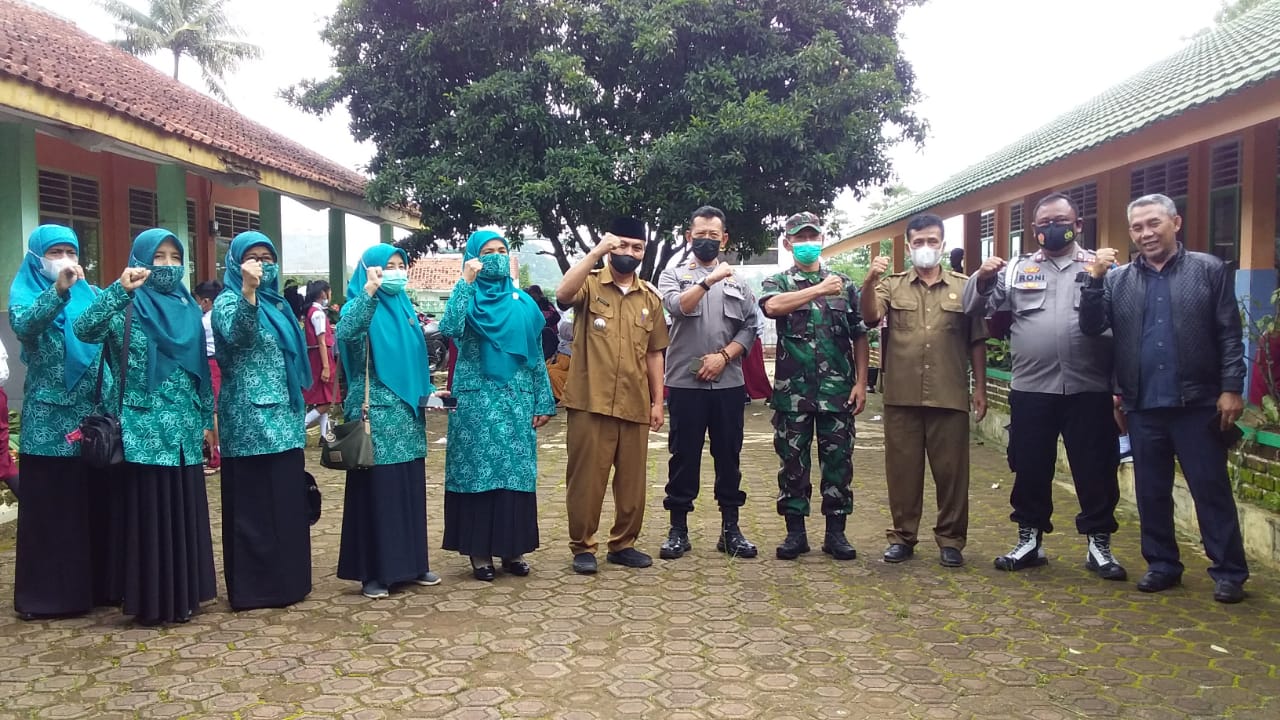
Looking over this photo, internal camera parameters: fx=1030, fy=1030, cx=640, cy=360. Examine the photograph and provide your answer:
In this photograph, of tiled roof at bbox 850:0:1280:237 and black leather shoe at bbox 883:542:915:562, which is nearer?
black leather shoe at bbox 883:542:915:562

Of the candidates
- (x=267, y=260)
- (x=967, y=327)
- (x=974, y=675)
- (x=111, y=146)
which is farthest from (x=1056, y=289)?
(x=111, y=146)

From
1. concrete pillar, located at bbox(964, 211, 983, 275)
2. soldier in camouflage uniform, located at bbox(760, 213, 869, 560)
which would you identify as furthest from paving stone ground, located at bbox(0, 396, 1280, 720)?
concrete pillar, located at bbox(964, 211, 983, 275)

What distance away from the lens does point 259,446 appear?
4465 millimetres

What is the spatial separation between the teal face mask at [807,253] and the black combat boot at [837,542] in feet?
4.42

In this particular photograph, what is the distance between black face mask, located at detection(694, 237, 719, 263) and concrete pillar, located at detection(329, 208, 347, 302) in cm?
1254

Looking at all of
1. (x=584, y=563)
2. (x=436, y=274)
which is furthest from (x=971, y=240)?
(x=436, y=274)

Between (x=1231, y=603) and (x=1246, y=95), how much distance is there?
11.8 feet

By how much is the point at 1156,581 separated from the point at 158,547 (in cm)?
440

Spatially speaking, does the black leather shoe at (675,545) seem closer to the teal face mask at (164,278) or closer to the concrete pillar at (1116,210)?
the teal face mask at (164,278)

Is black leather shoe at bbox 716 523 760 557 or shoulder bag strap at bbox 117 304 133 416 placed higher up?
shoulder bag strap at bbox 117 304 133 416

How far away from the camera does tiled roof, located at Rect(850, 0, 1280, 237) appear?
266 inches

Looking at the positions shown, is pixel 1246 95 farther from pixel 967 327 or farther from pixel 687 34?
pixel 687 34

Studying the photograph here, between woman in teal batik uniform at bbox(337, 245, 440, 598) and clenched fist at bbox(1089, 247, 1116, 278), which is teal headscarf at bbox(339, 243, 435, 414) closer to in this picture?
woman in teal batik uniform at bbox(337, 245, 440, 598)

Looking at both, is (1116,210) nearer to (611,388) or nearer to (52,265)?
(611,388)
